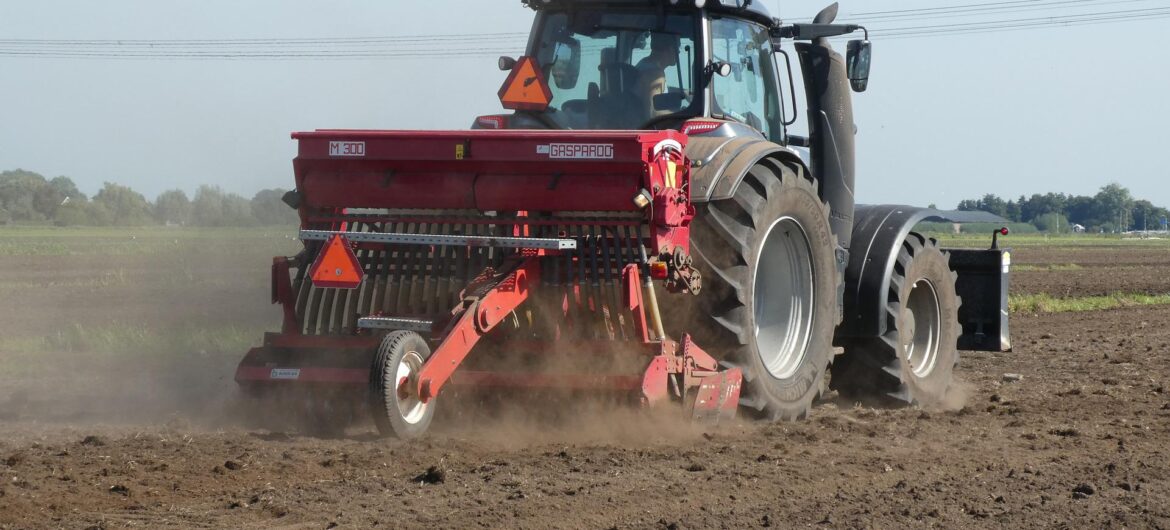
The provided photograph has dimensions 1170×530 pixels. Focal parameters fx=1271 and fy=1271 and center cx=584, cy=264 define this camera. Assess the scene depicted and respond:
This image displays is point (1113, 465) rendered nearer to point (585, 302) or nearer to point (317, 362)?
point (585, 302)

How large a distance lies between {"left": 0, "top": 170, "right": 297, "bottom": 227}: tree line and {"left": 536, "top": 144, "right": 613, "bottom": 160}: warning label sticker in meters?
5.48

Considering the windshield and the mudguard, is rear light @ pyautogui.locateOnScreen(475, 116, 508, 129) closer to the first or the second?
the windshield

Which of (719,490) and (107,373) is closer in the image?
(719,490)

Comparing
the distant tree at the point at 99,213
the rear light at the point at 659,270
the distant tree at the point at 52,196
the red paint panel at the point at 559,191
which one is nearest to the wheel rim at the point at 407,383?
the red paint panel at the point at 559,191

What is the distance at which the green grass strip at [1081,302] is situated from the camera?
55.8 ft

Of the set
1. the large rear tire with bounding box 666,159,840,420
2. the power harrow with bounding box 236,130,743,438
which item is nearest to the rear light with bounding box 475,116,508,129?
the power harrow with bounding box 236,130,743,438

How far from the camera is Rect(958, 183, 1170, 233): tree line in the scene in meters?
108

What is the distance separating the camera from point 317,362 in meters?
6.26

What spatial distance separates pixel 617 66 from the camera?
710cm

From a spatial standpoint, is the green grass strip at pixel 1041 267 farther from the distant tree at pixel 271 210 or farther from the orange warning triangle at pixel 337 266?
the orange warning triangle at pixel 337 266

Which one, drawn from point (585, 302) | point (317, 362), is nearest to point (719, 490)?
point (585, 302)

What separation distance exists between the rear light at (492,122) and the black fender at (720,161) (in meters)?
1.25

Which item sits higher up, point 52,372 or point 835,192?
point 835,192

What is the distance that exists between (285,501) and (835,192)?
14.3 feet
